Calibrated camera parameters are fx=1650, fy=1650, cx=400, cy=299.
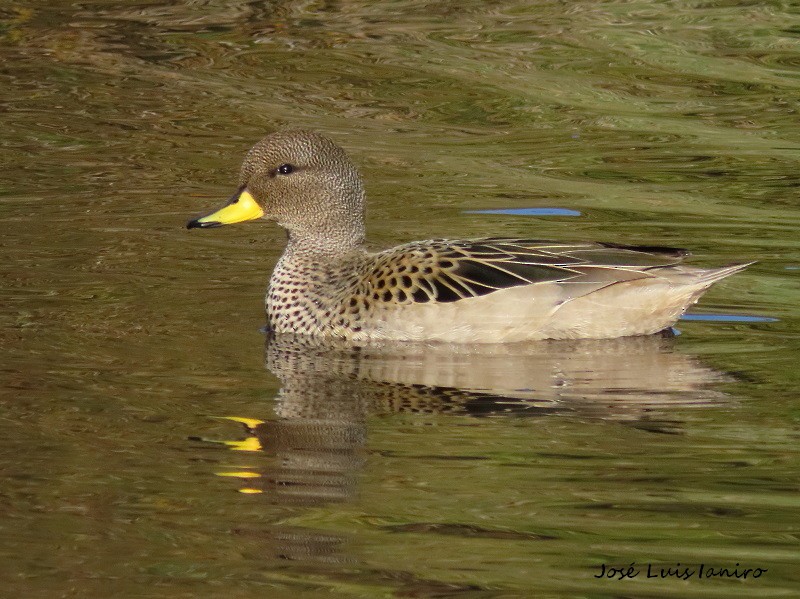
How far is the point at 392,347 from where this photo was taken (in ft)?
28.1

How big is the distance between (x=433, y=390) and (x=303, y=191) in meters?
2.15

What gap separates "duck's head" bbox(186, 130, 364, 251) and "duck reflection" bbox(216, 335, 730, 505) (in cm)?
83

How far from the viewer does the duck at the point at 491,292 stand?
8.59 m

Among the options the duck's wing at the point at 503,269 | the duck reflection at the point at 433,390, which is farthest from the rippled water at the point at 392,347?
the duck's wing at the point at 503,269

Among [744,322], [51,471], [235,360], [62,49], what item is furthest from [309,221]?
[62,49]

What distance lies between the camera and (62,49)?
15219 millimetres

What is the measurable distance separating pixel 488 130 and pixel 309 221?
428cm

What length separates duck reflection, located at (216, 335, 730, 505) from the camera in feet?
21.4

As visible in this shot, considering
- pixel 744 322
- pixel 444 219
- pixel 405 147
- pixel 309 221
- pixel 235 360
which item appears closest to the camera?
pixel 235 360

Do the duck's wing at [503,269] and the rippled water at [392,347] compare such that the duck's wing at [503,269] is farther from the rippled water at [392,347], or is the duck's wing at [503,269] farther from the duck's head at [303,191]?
the duck's head at [303,191]

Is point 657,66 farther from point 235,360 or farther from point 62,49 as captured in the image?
point 235,360

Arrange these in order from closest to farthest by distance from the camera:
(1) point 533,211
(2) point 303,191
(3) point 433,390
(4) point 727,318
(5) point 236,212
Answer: (3) point 433,390 → (4) point 727,318 → (5) point 236,212 → (2) point 303,191 → (1) point 533,211

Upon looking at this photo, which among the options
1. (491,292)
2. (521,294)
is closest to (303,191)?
(491,292)

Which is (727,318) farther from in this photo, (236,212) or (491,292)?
(236,212)
